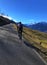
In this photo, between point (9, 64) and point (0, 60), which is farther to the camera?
point (0, 60)

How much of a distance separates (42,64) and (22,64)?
1654mm

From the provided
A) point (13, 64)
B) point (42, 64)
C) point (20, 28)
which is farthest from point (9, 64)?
point (20, 28)

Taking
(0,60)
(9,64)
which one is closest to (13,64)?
(9,64)

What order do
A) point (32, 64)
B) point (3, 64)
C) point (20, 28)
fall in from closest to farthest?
point (3, 64) < point (32, 64) < point (20, 28)

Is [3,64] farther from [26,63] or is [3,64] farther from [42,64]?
[42,64]

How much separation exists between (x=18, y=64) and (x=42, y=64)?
6.57 feet

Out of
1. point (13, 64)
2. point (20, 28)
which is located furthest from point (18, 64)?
point (20, 28)

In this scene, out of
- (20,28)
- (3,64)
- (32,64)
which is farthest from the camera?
(20,28)

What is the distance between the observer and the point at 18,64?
14.1m

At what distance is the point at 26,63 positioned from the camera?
15.1 metres

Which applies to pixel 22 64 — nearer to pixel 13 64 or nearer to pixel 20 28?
pixel 13 64

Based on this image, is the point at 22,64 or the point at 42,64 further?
the point at 42,64

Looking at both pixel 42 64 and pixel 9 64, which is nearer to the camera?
pixel 9 64

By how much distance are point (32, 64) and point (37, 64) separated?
359mm
